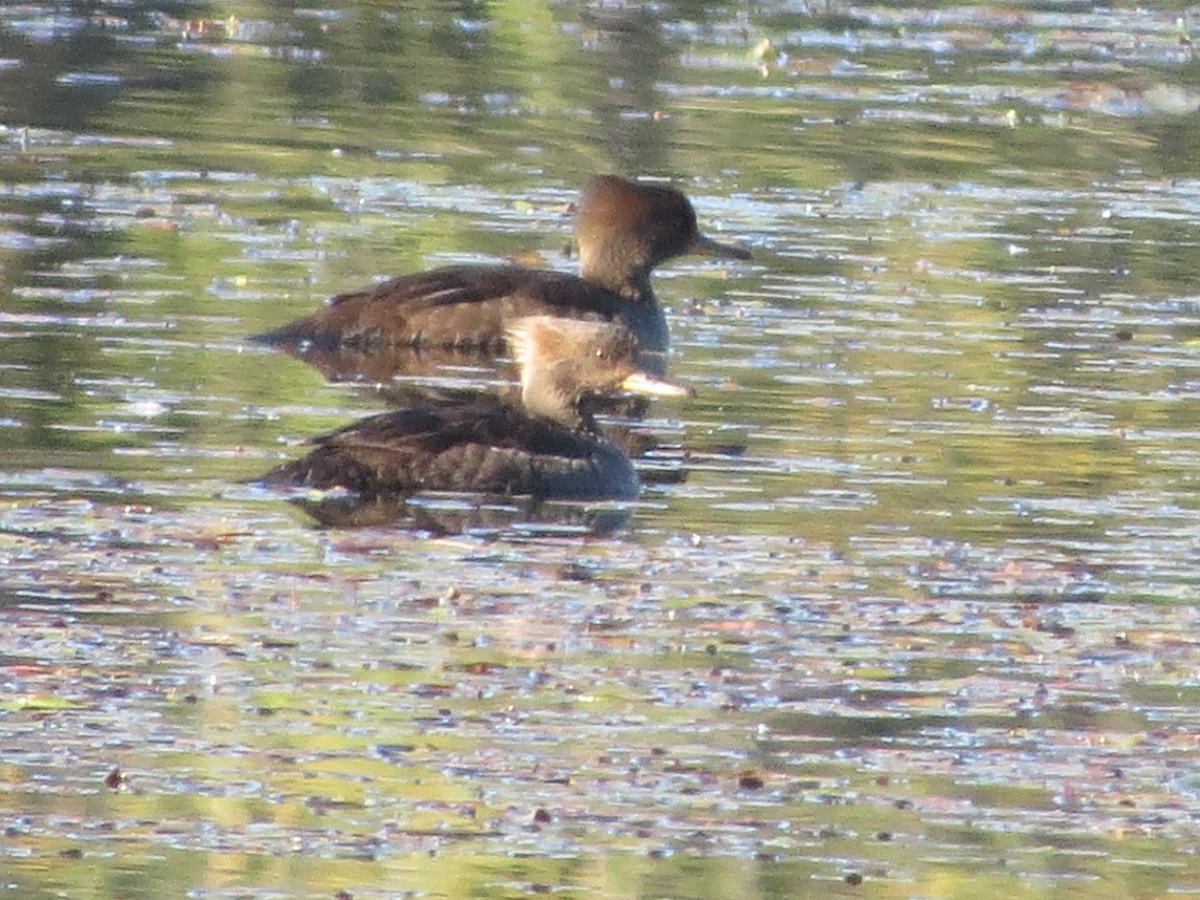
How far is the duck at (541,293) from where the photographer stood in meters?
14.2

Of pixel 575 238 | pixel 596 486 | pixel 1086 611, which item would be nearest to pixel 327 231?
pixel 575 238

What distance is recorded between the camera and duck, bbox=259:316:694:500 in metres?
10.9

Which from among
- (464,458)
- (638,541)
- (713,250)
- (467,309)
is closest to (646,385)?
(464,458)

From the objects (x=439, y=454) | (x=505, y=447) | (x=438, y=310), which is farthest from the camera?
(x=438, y=310)

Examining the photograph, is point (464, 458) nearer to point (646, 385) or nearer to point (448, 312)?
point (646, 385)

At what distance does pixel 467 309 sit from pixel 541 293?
14.1 inches

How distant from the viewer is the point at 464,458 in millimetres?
11125

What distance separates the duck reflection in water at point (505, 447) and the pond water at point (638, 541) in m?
0.19

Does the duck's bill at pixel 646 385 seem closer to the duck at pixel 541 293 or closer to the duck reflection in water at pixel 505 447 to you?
the duck reflection in water at pixel 505 447

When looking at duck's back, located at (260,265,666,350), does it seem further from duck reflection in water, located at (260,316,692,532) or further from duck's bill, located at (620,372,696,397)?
duck's bill, located at (620,372,696,397)

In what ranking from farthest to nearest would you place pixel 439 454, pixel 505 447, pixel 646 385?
pixel 646 385 < pixel 505 447 < pixel 439 454

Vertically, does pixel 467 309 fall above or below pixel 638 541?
above

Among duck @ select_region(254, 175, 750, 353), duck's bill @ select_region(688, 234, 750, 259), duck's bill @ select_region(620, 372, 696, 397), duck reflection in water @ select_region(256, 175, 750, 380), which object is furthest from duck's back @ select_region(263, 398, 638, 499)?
duck's bill @ select_region(688, 234, 750, 259)

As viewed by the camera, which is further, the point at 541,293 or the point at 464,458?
the point at 541,293
